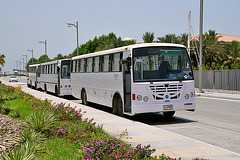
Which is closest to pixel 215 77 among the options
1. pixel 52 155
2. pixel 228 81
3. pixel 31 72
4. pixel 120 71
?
pixel 228 81

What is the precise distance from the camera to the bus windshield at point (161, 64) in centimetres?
1242

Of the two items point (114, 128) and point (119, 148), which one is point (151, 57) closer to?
point (114, 128)

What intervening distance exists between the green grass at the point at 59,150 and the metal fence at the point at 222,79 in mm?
24818

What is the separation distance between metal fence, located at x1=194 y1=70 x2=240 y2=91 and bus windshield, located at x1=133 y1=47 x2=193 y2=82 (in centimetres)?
1860

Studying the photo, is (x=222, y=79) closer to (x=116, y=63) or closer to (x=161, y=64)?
(x=116, y=63)

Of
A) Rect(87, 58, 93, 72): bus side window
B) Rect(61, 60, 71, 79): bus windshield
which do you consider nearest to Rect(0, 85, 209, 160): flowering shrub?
Rect(87, 58, 93, 72): bus side window

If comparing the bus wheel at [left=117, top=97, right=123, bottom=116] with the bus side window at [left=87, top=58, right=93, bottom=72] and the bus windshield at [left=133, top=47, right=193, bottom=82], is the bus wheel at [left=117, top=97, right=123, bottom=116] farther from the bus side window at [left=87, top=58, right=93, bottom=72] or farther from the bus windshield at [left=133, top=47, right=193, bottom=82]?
the bus side window at [left=87, top=58, right=93, bottom=72]

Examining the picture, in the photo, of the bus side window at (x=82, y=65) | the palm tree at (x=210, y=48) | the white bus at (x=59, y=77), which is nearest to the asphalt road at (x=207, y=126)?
the bus side window at (x=82, y=65)

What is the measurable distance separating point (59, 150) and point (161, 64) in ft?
21.2

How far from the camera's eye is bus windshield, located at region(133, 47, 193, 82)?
1242cm

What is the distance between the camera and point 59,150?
718cm

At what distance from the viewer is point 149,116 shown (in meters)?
15.0

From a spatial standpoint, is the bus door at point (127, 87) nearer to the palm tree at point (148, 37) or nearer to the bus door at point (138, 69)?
the bus door at point (138, 69)

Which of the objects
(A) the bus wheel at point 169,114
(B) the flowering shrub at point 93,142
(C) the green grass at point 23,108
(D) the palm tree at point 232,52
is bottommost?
(A) the bus wheel at point 169,114
